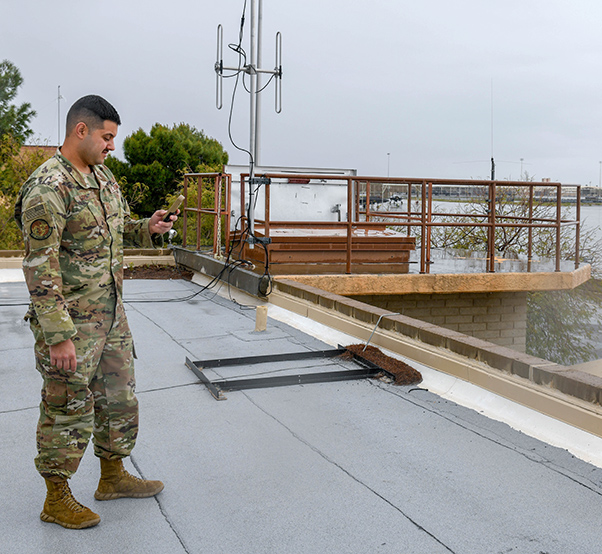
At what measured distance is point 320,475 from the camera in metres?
3.35

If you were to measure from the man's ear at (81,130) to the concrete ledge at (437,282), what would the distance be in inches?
214

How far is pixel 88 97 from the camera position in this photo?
111 inches

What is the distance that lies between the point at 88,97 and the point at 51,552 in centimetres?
179

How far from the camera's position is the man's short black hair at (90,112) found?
2801 millimetres

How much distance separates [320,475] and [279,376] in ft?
5.42

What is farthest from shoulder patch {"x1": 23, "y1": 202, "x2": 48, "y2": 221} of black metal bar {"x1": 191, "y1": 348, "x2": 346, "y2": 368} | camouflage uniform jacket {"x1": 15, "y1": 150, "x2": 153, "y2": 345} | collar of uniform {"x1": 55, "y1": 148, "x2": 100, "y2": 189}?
black metal bar {"x1": 191, "y1": 348, "x2": 346, "y2": 368}

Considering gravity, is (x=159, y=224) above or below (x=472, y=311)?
above

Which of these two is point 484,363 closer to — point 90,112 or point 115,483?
point 115,483

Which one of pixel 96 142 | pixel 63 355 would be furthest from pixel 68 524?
pixel 96 142

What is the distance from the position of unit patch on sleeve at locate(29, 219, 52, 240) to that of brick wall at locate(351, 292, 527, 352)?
710 centimetres

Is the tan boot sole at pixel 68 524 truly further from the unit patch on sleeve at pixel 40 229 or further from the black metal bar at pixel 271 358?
the black metal bar at pixel 271 358

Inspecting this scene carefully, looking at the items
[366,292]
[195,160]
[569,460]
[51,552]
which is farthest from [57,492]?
[195,160]

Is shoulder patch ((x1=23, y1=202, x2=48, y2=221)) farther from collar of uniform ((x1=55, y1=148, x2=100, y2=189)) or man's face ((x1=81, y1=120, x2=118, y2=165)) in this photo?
man's face ((x1=81, y1=120, x2=118, y2=165))

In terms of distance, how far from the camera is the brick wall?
9.86 m
